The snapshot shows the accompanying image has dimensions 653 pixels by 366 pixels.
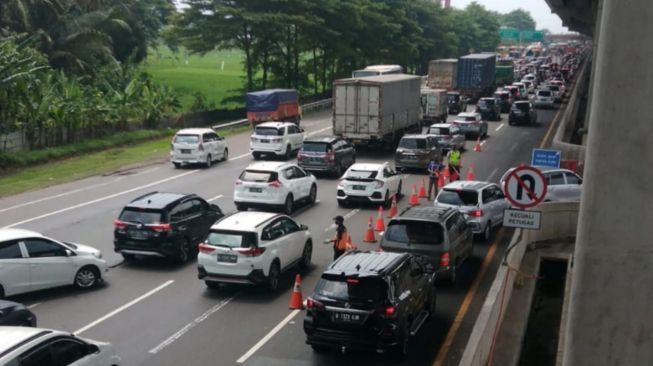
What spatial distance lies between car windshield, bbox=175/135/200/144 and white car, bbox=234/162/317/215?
9851mm

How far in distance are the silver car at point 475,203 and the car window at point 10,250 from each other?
10.9 meters

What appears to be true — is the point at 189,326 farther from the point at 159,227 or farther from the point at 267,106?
the point at 267,106

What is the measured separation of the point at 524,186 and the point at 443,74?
183 ft

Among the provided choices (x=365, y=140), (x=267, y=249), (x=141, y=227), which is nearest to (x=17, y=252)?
(x=141, y=227)

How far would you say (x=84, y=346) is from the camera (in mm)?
10844

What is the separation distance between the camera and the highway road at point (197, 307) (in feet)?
45.2

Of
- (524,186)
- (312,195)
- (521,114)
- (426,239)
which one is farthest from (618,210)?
(521,114)

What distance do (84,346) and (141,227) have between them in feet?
27.1

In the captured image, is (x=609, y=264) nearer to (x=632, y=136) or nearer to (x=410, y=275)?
(x=632, y=136)

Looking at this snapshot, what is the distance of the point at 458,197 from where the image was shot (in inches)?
860


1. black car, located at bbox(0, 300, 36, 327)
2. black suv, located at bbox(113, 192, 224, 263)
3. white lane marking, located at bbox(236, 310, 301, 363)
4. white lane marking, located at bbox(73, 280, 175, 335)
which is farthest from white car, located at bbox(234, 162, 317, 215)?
black car, located at bbox(0, 300, 36, 327)

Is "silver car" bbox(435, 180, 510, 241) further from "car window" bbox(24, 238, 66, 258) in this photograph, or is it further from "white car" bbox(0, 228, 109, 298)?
"car window" bbox(24, 238, 66, 258)

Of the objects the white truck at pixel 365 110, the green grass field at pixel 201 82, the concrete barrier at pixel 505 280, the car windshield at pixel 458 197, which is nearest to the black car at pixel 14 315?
→ the concrete barrier at pixel 505 280

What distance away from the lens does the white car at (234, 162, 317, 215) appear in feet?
81.0
